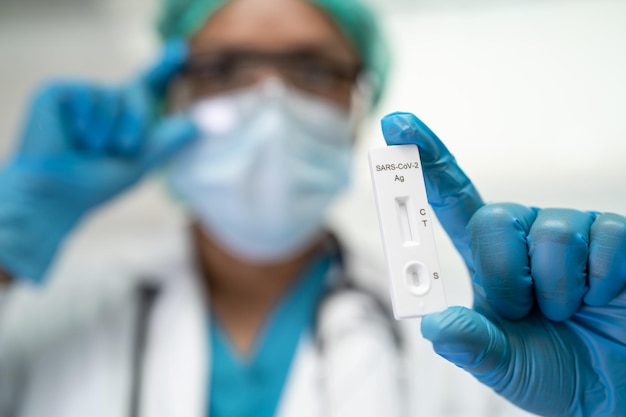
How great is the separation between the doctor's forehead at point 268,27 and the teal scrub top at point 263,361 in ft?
1.44

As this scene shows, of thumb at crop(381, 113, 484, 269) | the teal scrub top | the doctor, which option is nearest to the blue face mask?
the doctor

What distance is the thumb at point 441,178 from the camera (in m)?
0.37

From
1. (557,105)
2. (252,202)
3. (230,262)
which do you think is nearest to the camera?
(557,105)

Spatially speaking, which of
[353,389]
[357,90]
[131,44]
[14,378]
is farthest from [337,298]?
[131,44]

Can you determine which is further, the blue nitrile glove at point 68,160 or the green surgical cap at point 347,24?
the green surgical cap at point 347,24

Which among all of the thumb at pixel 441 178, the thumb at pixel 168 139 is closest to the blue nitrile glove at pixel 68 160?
the thumb at pixel 168 139

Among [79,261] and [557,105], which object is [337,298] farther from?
[79,261]

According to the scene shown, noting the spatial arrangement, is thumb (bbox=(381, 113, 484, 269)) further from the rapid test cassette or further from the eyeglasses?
the eyeglasses

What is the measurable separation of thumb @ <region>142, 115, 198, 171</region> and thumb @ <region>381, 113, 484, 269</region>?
539 millimetres

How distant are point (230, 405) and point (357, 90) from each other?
62 cm

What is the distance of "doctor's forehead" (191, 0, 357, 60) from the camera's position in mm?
863

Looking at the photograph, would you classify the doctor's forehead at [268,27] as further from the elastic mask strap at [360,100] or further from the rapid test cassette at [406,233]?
the rapid test cassette at [406,233]

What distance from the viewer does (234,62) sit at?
34.4 inches

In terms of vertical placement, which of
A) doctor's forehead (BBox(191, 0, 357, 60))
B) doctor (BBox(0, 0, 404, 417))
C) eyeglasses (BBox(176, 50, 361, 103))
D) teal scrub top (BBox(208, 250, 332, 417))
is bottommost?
teal scrub top (BBox(208, 250, 332, 417))
